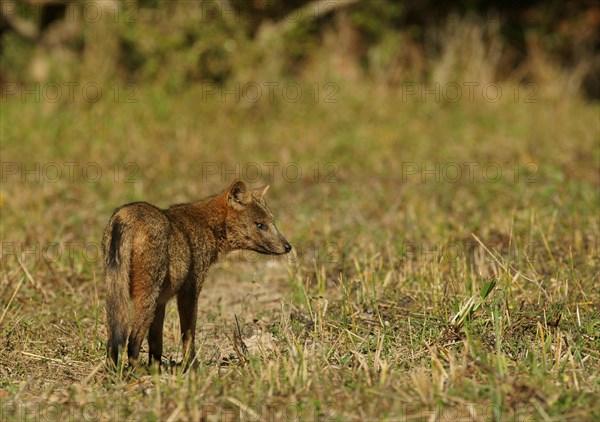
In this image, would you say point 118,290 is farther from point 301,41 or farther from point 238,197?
point 301,41

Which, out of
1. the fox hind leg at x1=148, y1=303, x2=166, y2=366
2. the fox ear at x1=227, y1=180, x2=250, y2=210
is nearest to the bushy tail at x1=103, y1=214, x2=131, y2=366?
the fox hind leg at x1=148, y1=303, x2=166, y2=366

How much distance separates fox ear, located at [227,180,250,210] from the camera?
6.45 metres

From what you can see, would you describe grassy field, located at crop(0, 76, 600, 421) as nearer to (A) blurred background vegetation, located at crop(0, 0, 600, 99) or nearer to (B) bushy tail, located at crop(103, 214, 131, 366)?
(B) bushy tail, located at crop(103, 214, 131, 366)

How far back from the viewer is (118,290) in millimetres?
5043

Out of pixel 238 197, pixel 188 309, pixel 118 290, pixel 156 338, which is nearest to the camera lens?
pixel 118 290

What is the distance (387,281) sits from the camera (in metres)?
6.76

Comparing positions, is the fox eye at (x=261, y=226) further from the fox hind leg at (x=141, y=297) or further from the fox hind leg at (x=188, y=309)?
the fox hind leg at (x=141, y=297)

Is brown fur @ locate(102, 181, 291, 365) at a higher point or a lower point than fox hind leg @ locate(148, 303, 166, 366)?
higher

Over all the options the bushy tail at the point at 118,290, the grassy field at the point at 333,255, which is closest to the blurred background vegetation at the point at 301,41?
the grassy field at the point at 333,255

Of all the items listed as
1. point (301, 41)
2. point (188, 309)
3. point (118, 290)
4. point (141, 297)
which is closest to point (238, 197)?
point (188, 309)

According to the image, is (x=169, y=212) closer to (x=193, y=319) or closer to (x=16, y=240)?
(x=193, y=319)

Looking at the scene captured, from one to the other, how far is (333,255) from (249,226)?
1.60 metres

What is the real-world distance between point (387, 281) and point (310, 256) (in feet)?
4.82

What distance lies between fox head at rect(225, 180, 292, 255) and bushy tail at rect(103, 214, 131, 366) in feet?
4.75
